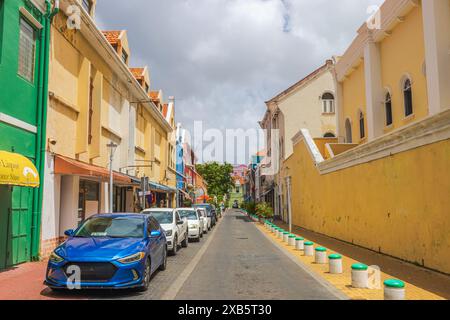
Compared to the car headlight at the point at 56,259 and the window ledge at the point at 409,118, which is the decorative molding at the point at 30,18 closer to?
the car headlight at the point at 56,259

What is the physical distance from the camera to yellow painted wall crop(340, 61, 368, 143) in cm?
2433

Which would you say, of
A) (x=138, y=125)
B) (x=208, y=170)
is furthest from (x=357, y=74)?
(x=208, y=170)

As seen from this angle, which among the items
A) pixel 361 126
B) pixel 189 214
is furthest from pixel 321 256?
pixel 361 126

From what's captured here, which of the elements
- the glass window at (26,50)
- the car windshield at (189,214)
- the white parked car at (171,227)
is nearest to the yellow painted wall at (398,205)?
the car windshield at (189,214)

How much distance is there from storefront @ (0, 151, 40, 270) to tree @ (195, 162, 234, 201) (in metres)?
69.9

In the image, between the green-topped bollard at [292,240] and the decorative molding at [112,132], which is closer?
the green-topped bollard at [292,240]

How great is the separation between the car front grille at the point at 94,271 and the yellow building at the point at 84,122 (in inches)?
243

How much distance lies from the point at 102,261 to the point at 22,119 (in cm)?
625

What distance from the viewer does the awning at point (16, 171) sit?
9.34 meters

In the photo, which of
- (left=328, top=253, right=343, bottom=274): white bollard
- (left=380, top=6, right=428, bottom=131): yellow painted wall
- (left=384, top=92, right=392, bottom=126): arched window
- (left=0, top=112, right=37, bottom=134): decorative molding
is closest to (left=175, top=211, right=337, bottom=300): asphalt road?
(left=328, top=253, right=343, bottom=274): white bollard

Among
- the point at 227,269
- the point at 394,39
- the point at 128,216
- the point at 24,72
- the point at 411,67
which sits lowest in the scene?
the point at 227,269
